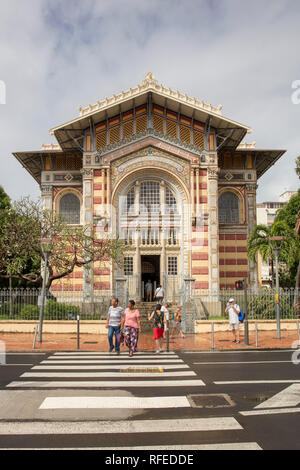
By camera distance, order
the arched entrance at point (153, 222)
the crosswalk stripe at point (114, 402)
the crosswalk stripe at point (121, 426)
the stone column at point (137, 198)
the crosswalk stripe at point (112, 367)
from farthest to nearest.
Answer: the stone column at point (137, 198) → the arched entrance at point (153, 222) → the crosswalk stripe at point (112, 367) → the crosswalk stripe at point (114, 402) → the crosswalk stripe at point (121, 426)

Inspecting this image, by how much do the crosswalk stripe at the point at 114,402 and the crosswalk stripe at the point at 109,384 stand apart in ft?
3.70

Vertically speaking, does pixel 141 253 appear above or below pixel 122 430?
above

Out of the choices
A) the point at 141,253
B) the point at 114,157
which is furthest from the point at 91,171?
the point at 141,253

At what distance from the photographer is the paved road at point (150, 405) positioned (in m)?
5.93

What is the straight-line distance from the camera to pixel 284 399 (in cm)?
811

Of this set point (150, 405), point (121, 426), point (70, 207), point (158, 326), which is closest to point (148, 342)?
point (158, 326)

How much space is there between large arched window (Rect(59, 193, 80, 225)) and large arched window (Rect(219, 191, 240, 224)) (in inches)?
434

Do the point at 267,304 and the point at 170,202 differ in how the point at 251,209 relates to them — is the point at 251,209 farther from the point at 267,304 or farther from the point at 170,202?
the point at 267,304

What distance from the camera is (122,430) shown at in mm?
6316

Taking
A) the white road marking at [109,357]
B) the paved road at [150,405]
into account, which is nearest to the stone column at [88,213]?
the white road marking at [109,357]

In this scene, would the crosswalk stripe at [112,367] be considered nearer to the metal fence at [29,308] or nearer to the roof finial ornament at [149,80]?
the metal fence at [29,308]
